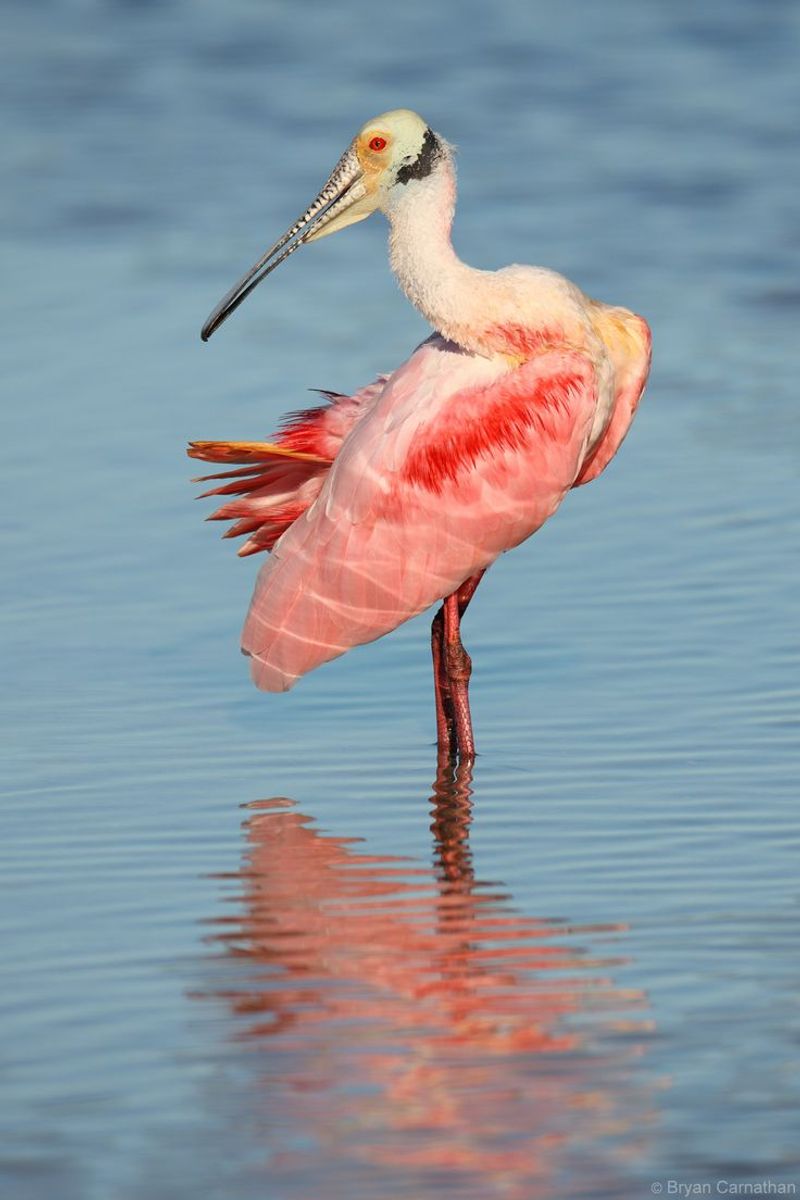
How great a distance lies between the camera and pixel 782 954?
620cm

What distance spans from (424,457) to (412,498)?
0.45ft

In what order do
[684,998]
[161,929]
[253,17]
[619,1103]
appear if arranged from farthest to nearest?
[253,17] → [161,929] → [684,998] → [619,1103]

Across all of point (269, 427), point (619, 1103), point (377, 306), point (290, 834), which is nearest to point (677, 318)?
point (377, 306)

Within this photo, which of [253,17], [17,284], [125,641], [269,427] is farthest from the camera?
[253,17]

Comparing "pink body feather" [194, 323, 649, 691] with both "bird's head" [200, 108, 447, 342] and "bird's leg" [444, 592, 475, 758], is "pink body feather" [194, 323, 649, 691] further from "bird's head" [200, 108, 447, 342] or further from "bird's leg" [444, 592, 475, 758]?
"bird's head" [200, 108, 447, 342]

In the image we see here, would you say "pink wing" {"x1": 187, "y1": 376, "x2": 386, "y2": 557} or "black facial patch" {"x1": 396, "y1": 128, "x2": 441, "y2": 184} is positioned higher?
"black facial patch" {"x1": 396, "y1": 128, "x2": 441, "y2": 184}

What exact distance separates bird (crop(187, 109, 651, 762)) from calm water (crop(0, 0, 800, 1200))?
0.36 metres

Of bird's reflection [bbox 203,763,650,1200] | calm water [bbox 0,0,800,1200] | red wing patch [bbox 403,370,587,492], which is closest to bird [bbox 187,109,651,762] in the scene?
red wing patch [bbox 403,370,587,492]

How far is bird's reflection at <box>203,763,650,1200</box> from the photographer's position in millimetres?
5152

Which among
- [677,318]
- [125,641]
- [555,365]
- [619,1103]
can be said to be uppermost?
[677,318]

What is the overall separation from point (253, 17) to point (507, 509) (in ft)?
47.8

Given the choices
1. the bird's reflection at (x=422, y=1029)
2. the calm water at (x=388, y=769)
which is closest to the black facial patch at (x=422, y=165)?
the calm water at (x=388, y=769)

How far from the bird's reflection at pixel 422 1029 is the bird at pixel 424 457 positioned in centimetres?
129

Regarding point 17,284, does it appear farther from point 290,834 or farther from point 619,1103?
point 619,1103
